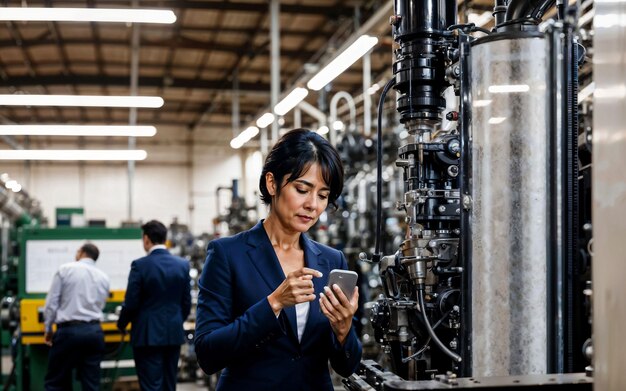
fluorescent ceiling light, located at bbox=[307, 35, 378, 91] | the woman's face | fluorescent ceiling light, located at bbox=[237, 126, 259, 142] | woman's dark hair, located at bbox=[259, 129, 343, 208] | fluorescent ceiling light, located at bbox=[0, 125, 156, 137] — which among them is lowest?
the woman's face

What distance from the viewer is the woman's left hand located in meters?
→ 1.93

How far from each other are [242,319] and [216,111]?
18.8 m

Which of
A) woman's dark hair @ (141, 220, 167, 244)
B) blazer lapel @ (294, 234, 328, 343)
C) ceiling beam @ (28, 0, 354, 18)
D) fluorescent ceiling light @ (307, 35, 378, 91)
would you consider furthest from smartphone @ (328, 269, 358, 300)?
ceiling beam @ (28, 0, 354, 18)

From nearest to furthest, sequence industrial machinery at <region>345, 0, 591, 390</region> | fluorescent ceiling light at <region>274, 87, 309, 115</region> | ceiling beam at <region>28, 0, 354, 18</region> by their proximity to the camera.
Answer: industrial machinery at <region>345, 0, 591, 390</region> < fluorescent ceiling light at <region>274, 87, 309, 115</region> < ceiling beam at <region>28, 0, 354, 18</region>

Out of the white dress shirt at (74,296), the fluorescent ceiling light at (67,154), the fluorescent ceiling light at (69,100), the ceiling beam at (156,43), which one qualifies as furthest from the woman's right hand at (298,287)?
the ceiling beam at (156,43)

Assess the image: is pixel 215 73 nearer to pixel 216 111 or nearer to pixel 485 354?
pixel 216 111

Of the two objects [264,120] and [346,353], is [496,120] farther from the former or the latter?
[264,120]

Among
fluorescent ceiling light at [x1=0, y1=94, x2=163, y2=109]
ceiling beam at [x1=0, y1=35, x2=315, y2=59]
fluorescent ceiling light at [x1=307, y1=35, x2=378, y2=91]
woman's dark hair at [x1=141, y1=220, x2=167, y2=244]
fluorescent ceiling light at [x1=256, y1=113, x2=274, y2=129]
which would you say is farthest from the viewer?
ceiling beam at [x1=0, y1=35, x2=315, y2=59]

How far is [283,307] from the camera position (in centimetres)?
194

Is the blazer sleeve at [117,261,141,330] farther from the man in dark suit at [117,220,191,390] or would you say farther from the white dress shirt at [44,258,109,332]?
the white dress shirt at [44,258,109,332]

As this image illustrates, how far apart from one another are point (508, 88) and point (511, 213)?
0.35m

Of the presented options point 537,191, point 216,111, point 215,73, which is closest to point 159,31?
point 215,73

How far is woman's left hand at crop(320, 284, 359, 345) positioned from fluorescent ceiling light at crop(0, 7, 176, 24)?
5272 millimetres

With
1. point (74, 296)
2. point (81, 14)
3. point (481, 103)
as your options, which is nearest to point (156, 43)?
point (81, 14)
